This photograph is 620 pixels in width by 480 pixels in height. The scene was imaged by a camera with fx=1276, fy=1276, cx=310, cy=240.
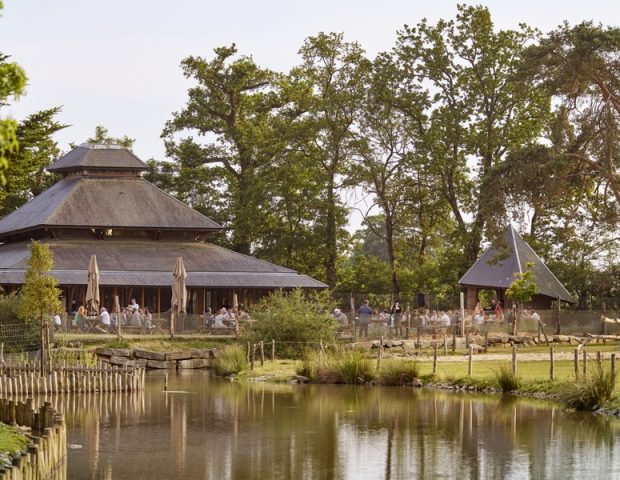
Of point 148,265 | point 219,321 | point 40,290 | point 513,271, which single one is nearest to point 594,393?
point 40,290

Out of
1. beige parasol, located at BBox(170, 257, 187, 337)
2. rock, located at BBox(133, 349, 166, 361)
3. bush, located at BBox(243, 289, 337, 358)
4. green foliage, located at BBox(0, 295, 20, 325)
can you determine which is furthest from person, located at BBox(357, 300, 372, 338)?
green foliage, located at BBox(0, 295, 20, 325)

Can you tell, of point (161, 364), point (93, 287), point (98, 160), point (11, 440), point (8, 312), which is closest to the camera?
point (11, 440)

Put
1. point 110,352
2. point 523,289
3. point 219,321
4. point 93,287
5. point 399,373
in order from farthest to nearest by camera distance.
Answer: point 523,289 → point 219,321 → point 93,287 → point 110,352 → point 399,373

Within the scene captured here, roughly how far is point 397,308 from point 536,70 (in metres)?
14.9

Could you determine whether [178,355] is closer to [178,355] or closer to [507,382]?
[178,355]

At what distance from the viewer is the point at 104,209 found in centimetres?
5853

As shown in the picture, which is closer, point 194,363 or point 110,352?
point 110,352

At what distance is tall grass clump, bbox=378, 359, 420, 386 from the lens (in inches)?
1427

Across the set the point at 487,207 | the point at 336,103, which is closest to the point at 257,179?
the point at 336,103

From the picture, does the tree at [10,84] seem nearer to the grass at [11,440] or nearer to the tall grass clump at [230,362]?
the grass at [11,440]

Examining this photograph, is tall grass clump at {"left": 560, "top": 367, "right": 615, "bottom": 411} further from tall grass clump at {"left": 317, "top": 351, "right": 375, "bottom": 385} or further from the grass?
the grass

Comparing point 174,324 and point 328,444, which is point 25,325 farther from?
Result: point 328,444

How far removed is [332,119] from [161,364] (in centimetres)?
2170

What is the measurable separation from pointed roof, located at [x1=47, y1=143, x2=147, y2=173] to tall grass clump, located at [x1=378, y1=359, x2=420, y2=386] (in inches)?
1103
